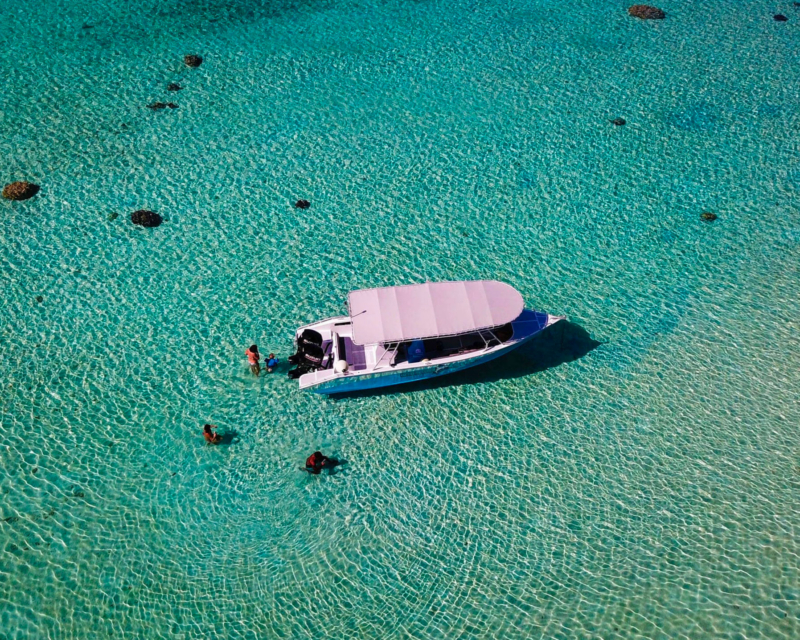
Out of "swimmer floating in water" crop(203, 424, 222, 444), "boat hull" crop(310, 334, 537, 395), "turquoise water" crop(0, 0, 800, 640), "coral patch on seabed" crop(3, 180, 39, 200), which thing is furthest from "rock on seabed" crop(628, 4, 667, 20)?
"swimmer floating in water" crop(203, 424, 222, 444)

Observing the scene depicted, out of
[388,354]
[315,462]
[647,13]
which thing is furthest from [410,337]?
[647,13]

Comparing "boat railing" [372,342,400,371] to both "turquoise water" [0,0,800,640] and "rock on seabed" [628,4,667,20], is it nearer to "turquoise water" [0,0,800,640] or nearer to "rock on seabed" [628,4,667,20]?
"turquoise water" [0,0,800,640]

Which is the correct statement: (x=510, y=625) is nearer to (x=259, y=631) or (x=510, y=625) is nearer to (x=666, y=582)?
(x=666, y=582)

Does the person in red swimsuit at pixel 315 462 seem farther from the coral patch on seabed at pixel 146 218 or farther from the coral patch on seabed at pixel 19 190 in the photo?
the coral patch on seabed at pixel 19 190

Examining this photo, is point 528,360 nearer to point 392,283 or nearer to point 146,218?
point 392,283

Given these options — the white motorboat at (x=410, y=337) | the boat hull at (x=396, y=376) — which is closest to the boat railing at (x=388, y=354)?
the white motorboat at (x=410, y=337)

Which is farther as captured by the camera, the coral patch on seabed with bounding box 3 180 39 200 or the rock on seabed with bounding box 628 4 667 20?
the rock on seabed with bounding box 628 4 667 20

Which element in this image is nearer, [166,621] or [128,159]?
[166,621]

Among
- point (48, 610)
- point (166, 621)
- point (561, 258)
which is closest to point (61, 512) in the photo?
point (48, 610)
